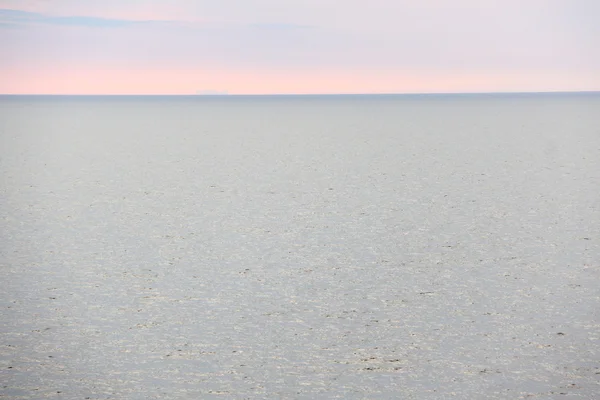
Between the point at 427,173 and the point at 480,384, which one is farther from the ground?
the point at 427,173

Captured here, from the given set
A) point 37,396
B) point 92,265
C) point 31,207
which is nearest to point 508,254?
point 92,265

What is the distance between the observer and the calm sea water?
5.43 metres

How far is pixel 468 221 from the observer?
11.4 metres

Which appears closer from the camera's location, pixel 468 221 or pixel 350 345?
pixel 350 345

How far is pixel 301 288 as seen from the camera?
7.76 metres

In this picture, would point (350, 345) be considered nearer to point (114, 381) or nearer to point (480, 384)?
point (480, 384)

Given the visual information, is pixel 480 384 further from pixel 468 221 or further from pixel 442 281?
pixel 468 221

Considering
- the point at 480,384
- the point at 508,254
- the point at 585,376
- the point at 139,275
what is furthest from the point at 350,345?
the point at 508,254

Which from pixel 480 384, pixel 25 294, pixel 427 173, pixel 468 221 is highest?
pixel 427 173

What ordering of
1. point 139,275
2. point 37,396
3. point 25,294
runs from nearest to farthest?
point 37,396 → point 25,294 → point 139,275

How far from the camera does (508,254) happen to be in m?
9.23

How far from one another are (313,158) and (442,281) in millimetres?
14624

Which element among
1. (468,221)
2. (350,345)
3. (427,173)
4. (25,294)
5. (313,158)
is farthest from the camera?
(313,158)

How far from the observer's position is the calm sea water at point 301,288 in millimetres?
5426
